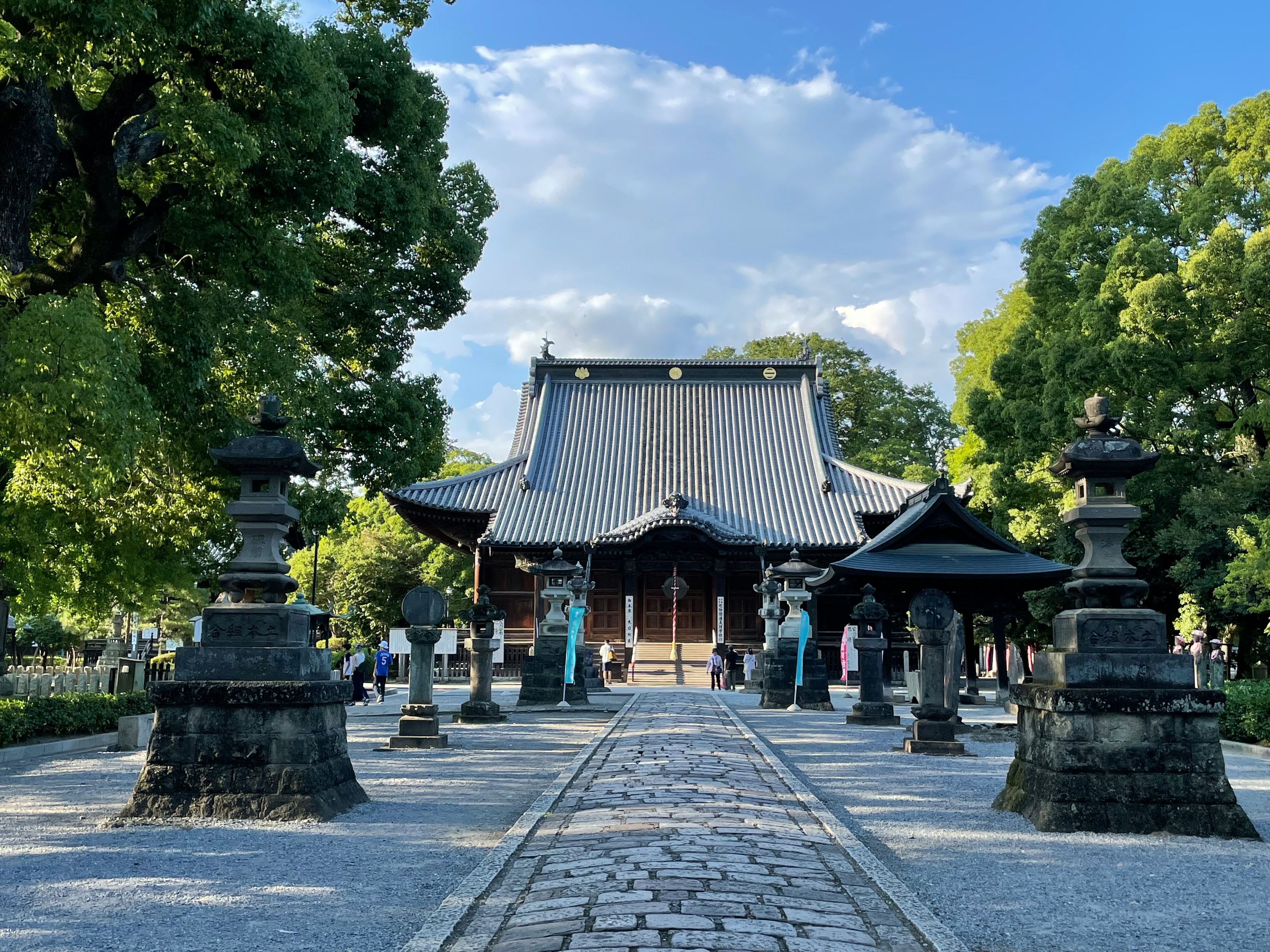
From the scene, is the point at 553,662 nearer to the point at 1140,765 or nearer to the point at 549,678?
the point at 549,678

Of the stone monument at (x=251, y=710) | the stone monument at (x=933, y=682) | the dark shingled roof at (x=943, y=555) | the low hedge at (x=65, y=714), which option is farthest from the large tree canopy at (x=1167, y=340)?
the low hedge at (x=65, y=714)

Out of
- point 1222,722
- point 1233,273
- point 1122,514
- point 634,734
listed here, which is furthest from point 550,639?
point 1233,273

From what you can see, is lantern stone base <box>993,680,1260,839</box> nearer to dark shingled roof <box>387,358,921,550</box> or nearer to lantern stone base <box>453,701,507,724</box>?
lantern stone base <box>453,701,507,724</box>

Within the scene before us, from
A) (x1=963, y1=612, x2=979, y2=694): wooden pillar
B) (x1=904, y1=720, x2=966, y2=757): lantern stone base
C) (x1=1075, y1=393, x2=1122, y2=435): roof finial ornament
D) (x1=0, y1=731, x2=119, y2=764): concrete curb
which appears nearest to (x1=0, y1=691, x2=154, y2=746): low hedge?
(x1=0, y1=731, x2=119, y2=764): concrete curb

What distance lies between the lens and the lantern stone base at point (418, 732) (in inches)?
481

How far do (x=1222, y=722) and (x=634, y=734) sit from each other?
8965 mm

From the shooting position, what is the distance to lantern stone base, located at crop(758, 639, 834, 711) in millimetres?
18891

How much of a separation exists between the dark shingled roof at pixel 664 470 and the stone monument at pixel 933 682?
1806cm

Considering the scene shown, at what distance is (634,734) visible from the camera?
12.0 metres

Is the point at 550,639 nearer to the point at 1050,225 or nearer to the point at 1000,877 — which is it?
the point at 1000,877

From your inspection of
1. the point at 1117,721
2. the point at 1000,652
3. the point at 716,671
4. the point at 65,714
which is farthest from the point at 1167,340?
the point at 65,714

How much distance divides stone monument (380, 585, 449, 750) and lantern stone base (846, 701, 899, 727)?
6660 mm

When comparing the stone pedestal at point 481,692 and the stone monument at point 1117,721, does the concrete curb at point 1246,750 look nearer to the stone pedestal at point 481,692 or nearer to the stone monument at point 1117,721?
the stone monument at point 1117,721

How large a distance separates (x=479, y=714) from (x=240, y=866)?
10200mm
